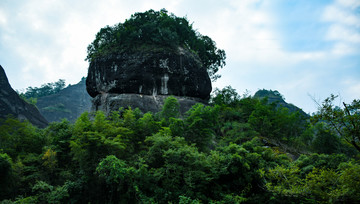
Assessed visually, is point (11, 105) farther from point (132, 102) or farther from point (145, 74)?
point (132, 102)

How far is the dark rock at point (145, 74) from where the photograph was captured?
17297 millimetres

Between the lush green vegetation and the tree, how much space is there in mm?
196

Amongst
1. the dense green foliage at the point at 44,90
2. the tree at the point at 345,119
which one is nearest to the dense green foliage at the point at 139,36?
the tree at the point at 345,119

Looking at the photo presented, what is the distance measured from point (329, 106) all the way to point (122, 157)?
7.75 meters

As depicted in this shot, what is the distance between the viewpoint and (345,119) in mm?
5797

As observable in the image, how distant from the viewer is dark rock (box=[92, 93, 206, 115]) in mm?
15613

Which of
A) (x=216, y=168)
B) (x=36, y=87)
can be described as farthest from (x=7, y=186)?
(x=36, y=87)

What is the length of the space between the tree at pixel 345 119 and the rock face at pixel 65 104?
48091 millimetres

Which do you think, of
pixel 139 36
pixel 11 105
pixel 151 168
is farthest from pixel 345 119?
pixel 11 105

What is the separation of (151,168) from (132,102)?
822 centimetres

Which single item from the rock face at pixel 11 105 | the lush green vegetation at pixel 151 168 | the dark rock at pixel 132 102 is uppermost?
the rock face at pixel 11 105

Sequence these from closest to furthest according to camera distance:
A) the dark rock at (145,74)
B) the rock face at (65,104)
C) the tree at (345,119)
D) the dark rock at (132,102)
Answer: the tree at (345,119)
the dark rock at (132,102)
the dark rock at (145,74)
the rock face at (65,104)

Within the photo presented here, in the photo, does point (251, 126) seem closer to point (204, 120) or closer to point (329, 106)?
point (204, 120)

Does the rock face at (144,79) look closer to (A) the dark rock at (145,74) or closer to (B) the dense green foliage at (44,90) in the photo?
(A) the dark rock at (145,74)
